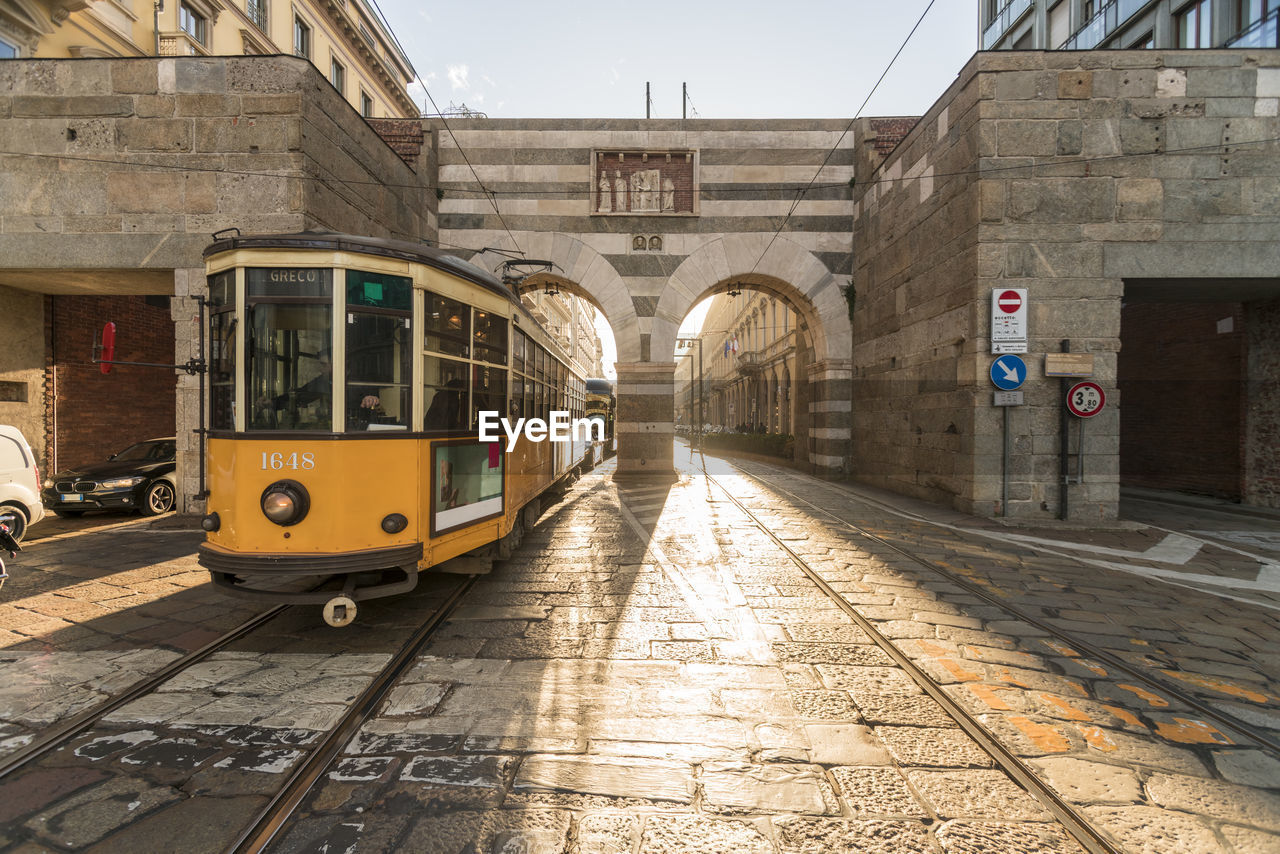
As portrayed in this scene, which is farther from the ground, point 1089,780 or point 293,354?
point 293,354

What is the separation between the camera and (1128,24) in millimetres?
18328

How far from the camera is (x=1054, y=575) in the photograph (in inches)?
235

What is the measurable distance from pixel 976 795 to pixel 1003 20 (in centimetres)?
3241

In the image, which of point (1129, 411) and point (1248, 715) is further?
point (1129, 411)

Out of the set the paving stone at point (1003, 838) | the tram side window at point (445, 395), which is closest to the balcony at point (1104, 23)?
the tram side window at point (445, 395)

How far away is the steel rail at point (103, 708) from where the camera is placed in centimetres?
267

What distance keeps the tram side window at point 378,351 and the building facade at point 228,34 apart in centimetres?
609

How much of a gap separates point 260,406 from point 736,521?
21.8ft

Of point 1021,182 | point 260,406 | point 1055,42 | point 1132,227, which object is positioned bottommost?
point 260,406

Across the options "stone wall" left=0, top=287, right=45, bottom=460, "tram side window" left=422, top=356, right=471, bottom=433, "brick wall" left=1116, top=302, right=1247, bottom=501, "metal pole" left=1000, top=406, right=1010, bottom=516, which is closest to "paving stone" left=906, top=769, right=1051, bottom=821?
"tram side window" left=422, top=356, right=471, bottom=433

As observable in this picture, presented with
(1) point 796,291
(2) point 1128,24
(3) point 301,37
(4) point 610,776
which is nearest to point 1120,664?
(4) point 610,776

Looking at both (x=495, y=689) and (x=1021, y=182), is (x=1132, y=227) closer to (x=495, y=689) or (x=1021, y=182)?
(x=1021, y=182)

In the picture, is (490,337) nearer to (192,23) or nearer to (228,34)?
(192,23)

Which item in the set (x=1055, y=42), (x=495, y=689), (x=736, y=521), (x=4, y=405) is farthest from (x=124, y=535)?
(x=1055, y=42)
